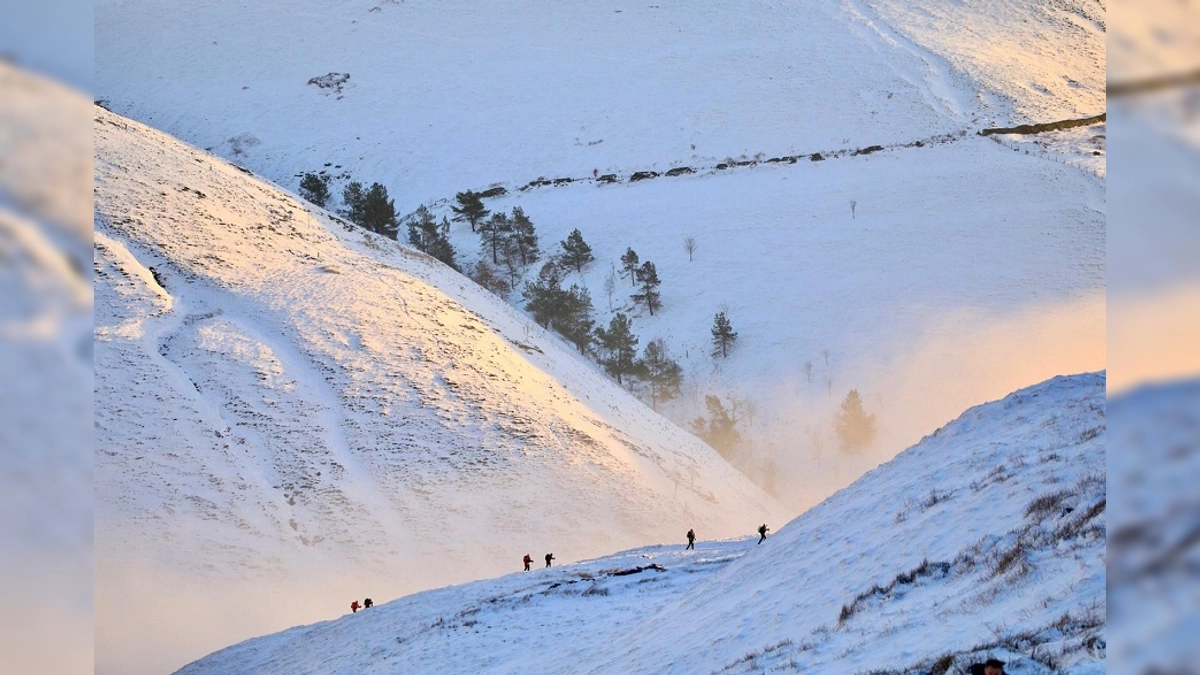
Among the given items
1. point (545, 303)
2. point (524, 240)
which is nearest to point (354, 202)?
point (524, 240)

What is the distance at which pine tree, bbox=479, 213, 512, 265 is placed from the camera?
7888 centimetres

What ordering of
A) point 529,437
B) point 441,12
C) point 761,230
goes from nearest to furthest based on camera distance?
point 529,437
point 761,230
point 441,12

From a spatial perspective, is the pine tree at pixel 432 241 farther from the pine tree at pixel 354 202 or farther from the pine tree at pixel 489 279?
the pine tree at pixel 354 202

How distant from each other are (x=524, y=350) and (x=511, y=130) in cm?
5855

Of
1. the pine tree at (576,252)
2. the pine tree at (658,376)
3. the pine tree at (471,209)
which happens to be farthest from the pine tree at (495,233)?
the pine tree at (658,376)

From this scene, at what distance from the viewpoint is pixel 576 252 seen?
77.0m

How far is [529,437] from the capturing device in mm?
41688

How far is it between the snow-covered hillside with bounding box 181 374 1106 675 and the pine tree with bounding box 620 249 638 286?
53645mm

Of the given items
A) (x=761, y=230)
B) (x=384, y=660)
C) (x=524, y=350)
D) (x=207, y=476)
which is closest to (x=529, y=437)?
(x=524, y=350)

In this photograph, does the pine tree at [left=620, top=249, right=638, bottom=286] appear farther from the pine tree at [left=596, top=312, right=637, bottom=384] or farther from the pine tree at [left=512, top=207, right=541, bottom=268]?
the pine tree at [left=596, top=312, right=637, bottom=384]

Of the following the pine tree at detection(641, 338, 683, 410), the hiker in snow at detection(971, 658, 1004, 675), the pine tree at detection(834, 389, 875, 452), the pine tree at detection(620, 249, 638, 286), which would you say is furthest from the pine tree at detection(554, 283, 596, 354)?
the hiker in snow at detection(971, 658, 1004, 675)

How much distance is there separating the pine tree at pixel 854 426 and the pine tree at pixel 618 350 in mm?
11774

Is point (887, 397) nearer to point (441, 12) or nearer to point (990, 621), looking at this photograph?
point (990, 621)

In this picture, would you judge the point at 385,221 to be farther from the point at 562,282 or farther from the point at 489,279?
the point at 562,282
